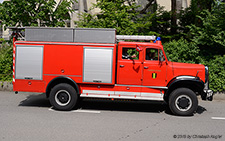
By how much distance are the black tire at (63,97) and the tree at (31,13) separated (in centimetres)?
532

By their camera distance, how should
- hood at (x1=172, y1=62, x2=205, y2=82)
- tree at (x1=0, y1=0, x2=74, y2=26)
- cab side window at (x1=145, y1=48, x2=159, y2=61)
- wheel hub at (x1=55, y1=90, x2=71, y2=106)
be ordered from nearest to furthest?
hood at (x1=172, y1=62, x2=205, y2=82) → cab side window at (x1=145, y1=48, x2=159, y2=61) → wheel hub at (x1=55, y1=90, x2=71, y2=106) → tree at (x1=0, y1=0, x2=74, y2=26)

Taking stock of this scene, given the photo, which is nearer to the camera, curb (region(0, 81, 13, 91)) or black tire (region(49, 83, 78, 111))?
black tire (region(49, 83, 78, 111))

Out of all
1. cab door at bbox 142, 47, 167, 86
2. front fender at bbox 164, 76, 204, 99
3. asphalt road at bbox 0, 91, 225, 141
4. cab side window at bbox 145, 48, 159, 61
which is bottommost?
asphalt road at bbox 0, 91, 225, 141

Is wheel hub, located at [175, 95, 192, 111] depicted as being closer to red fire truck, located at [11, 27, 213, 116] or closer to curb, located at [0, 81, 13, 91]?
red fire truck, located at [11, 27, 213, 116]

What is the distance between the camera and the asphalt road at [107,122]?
5000 millimetres

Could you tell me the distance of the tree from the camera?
10.6m

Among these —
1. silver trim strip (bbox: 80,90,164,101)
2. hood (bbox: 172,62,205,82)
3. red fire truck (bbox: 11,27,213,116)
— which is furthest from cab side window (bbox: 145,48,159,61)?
silver trim strip (bbox: 80,90,164,101)

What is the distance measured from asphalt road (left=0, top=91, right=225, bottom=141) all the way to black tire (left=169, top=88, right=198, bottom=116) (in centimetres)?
23

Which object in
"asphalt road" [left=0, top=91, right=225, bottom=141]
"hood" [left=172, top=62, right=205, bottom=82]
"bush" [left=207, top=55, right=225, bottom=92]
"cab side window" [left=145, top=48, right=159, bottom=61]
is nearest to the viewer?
"asphalt road" [left=0, top=91, right=225, bottom=141]

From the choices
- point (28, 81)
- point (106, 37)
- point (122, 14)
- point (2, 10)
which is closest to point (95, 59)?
point (106, 37)

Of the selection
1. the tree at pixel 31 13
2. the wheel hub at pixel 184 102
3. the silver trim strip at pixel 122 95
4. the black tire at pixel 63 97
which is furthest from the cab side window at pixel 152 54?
the tree at pixel 31 13

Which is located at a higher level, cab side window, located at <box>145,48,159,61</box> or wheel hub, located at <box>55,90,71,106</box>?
cab side window, located at <box>145,48,159,61</box>

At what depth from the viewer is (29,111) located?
7.09 m

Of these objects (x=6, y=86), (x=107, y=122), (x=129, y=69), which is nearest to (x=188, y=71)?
(x=129, y=69)
